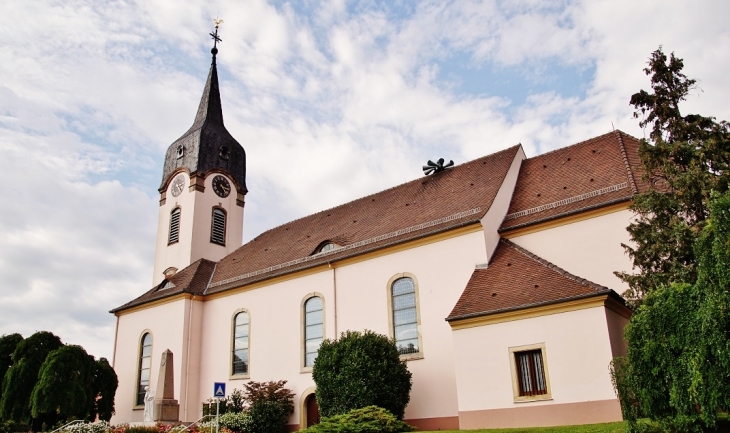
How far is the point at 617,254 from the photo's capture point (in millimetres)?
18188

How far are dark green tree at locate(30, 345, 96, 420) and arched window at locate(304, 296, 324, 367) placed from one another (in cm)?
976

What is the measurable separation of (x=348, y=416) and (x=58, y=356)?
14660 millimetres

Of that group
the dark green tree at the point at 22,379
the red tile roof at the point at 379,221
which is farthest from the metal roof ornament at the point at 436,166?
the dark green tree at the point at 22,379

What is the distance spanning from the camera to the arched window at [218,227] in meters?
33.6

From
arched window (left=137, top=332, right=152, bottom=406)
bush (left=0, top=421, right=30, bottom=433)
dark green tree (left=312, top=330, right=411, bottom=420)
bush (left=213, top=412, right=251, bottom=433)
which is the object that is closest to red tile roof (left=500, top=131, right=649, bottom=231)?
dark green tree (left=312, top=330, right=411, bottom=420)

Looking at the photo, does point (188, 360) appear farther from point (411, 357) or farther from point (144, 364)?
point (411, 357)

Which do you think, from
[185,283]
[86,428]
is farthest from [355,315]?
[86,428]

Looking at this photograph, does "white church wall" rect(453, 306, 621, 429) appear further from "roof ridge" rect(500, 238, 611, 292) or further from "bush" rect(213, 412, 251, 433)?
"bush" rect(213, 412, 251, 433)

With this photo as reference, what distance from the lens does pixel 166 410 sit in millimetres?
22922

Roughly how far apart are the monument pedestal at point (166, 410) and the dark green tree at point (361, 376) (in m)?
6.99

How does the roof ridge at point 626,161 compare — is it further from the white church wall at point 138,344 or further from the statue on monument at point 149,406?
the white church wall at point 138,344

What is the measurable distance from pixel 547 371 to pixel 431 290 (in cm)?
554

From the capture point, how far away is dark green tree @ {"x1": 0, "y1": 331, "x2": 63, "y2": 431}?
25.4 metres

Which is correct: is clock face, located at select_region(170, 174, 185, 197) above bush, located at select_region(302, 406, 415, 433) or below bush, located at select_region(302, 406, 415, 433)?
above
